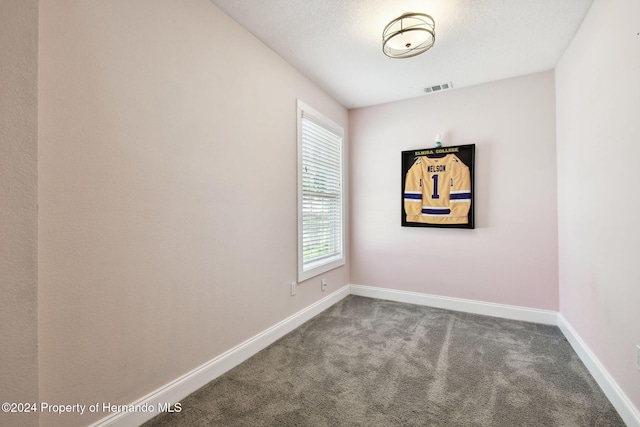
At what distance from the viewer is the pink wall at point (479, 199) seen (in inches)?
118

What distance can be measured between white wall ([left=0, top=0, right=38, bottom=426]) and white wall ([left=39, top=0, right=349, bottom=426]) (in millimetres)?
104

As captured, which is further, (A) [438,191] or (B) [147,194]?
(A) [438,191]

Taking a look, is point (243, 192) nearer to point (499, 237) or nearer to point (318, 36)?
point (318, 36)

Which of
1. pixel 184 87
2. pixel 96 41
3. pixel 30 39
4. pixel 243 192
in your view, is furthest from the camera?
pixel 243 192

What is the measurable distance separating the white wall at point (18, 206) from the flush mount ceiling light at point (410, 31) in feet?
6.80

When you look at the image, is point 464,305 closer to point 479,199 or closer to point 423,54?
point 479,199

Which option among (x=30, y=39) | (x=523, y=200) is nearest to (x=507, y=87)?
(x=523, y=200)

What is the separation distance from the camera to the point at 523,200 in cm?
→ 309

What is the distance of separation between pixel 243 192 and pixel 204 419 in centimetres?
151

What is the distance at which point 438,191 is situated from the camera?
3455 mm

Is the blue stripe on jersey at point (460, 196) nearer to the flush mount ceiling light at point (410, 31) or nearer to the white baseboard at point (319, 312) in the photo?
the white baseboard at point (319, 312)

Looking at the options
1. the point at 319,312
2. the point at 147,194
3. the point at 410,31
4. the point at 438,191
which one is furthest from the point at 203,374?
the point at 438,191

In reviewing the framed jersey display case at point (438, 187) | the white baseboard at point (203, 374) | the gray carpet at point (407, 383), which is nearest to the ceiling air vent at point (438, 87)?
the framed jersey display case at point (438, 187)

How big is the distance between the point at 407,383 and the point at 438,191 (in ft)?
7.29
